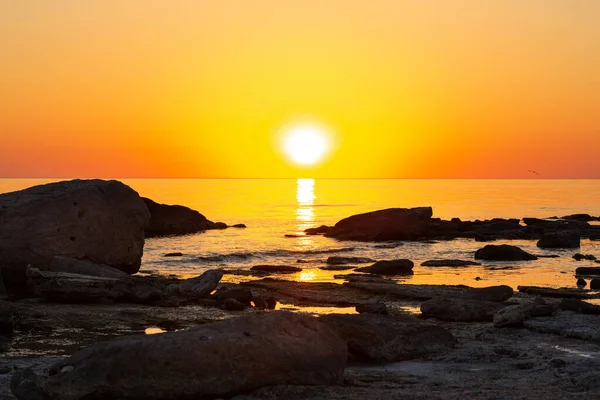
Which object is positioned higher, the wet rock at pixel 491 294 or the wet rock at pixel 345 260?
the wet rock at pixel 491 294

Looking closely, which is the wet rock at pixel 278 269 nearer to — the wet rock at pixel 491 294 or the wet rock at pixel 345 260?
the wet rock at pixel 345 260

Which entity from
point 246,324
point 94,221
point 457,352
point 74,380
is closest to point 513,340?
point 457,352

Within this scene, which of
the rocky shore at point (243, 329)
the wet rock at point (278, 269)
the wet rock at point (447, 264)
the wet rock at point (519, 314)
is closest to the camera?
the rocky shore at point (243, 329)

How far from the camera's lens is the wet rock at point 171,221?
58.5m

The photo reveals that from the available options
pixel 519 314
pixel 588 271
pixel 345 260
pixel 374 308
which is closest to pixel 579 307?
pixel 519 314

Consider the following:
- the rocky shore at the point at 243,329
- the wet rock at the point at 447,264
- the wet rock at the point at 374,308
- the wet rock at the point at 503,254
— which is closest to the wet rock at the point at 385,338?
the rocky shore at the point at 243,329

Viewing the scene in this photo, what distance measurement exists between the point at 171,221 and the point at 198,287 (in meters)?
40.2

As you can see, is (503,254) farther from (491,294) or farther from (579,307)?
(579,307)

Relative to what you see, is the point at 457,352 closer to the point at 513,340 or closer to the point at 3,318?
the point at 513,340

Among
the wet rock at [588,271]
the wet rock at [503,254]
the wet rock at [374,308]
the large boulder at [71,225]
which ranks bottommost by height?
the wet rock at [374,308]

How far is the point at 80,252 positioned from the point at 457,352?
14.7m

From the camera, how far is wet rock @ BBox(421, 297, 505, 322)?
16.8 meters

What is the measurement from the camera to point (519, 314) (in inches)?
615

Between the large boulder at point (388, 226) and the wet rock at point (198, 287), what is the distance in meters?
33.5
